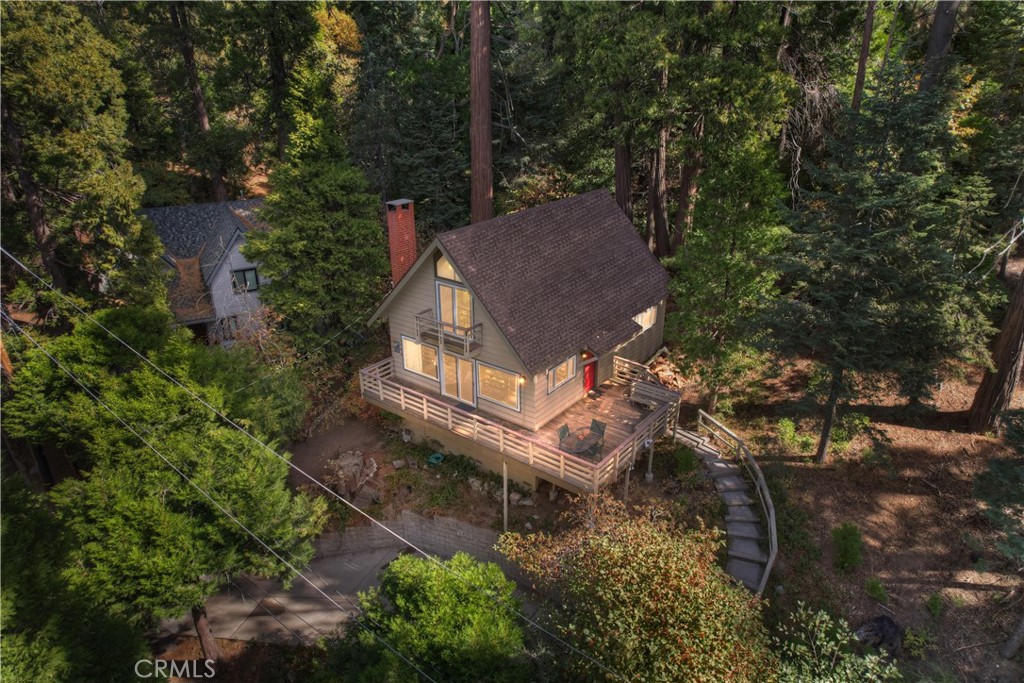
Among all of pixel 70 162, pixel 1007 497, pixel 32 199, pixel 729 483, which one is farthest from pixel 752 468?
pixel 32 199

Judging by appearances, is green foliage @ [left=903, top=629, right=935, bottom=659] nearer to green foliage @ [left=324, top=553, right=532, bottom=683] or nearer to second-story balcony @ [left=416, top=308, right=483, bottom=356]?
green foliage @ [left=324, top=553, right=532, bottom=683]

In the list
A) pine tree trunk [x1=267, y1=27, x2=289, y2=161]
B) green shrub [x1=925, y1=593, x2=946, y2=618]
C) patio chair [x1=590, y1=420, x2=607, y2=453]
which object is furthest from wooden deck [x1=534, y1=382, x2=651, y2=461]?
pine tree trunk [x1=267, y1=27, x2=289, y2=161]

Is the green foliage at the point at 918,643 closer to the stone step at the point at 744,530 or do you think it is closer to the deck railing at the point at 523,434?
the stone step at the point at 744,530

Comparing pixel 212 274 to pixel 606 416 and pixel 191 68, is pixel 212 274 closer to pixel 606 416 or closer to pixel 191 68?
pixel 191 68

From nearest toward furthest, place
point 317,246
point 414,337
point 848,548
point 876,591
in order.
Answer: point 876,591
point 848,548
point 414,337
point 317,246

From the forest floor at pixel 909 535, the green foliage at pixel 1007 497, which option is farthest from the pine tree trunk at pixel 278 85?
the green foliage at pixel 1007 497
